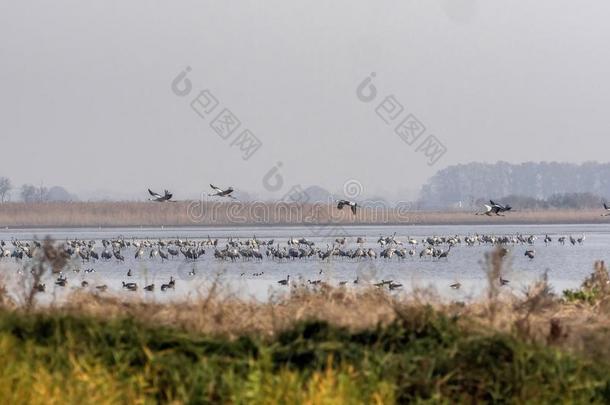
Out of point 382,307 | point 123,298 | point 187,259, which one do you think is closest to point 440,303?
point 382,307

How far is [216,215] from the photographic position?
4690 inches

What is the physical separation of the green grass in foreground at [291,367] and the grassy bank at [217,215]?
8267 cm

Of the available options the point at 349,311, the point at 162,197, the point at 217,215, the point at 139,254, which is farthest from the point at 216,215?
the point at 349,311

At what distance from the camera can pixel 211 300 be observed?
11.2 metres

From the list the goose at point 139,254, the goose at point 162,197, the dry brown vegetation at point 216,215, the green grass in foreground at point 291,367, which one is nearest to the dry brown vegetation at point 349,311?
the green grass in foreground at point 291,367

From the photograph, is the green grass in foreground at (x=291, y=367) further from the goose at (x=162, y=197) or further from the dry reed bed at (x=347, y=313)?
the goose at (x=162, y=197)

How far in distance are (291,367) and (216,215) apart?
4367 inches

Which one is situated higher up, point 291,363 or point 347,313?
point 347,313

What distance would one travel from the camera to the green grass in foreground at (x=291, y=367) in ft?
26.5

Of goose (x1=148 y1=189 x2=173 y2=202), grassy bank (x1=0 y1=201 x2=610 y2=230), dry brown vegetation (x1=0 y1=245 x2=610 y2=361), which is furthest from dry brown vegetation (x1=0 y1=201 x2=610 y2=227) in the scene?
dry brown vegetation (x1=0 y1=245 x2=610 y2=361)

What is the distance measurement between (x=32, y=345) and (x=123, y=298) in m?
3.22

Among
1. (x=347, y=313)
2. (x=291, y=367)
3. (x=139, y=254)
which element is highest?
(x=139, y=254)

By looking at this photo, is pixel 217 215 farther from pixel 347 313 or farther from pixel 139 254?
pixel 347 313

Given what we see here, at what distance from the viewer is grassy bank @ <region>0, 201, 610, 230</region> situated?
99.3 metres
